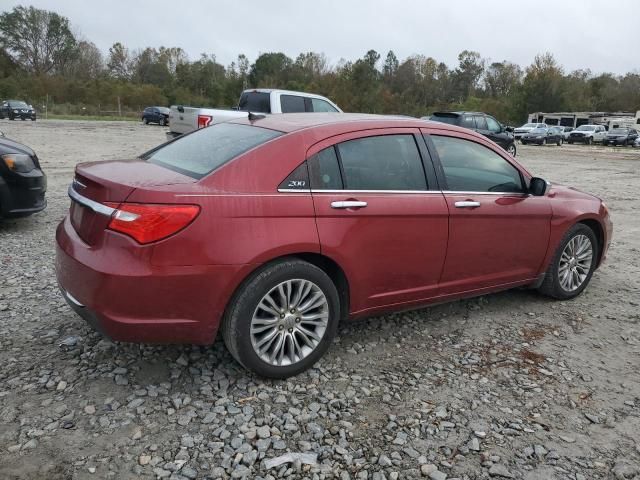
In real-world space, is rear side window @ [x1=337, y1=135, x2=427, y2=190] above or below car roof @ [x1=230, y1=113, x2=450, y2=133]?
below

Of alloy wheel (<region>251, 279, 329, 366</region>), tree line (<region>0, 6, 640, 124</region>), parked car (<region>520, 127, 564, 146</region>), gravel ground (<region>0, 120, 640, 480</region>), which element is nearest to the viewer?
gravel ground (<region>0, 120, 640, 480</region>)

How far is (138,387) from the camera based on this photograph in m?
3.09

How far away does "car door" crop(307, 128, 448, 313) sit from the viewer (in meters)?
3.24

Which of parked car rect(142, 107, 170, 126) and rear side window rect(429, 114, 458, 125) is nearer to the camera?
rear side window rect(429, 114, 458, 125)

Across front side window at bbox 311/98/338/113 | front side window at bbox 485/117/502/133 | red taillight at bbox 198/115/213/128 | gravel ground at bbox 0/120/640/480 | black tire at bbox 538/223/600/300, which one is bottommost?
gravel ground at bbox 0/120/640/480

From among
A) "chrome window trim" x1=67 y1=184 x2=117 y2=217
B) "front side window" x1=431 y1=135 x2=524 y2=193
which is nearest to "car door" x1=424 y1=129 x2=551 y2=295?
"front side window" x1=431 y1=135 x2=524 y2=193

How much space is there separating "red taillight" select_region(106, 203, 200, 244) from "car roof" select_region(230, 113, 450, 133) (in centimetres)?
94

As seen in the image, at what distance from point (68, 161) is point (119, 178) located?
39.2 ft

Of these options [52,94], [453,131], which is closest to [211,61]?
[52,94]

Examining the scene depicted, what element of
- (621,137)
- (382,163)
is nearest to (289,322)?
(382,163)

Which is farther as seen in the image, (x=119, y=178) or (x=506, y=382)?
(x=506, y=382)

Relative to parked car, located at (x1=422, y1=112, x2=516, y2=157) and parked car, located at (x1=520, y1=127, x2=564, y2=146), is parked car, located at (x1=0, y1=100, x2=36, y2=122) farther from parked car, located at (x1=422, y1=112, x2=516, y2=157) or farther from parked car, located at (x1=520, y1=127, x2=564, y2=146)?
parked car, located at (x1=520, y1=127, x2=564, y2=146)

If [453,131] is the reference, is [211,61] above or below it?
above

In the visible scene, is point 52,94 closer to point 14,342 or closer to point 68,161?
point 68,161
